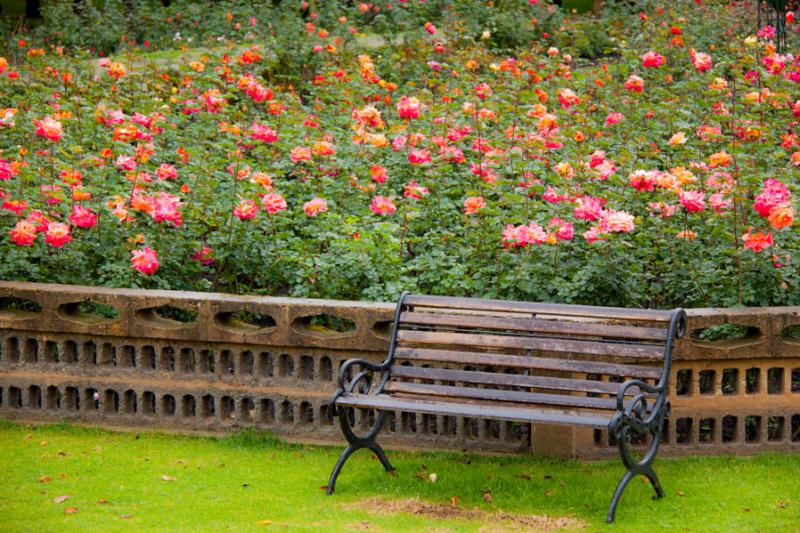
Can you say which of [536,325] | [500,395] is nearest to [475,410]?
[500,395]

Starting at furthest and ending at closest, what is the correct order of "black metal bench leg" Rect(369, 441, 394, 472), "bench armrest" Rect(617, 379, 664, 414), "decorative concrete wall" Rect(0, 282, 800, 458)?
"decorative concrete wall" Rect(0, 282, 800, 458)
"black metal bench leg" Rect(369, 441, 394, 472)
"bench armrest" Rect(617, 379, 664, 414)

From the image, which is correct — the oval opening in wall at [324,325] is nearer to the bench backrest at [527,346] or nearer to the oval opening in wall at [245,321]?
the oval opening in wall at [245,321]

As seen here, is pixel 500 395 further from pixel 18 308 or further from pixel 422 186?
pixel 18 308

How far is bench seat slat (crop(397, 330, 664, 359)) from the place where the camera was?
521 cm

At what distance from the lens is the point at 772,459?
5586mm

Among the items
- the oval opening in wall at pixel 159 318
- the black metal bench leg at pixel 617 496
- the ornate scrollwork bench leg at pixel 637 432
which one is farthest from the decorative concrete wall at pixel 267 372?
the black metal bench leg at pixel 617 496

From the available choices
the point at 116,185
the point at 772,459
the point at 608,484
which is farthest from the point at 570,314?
the point at 116,185

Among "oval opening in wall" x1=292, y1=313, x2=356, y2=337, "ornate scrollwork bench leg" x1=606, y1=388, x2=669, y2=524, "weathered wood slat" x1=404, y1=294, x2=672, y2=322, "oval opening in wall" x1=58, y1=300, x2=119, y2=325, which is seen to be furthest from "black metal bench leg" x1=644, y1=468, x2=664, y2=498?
"oval opening in wall" x1=58, y1=300, x2=119, y2=325

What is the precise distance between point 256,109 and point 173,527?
5.26 metres

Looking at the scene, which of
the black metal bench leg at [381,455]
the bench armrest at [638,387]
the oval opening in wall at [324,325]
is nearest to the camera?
the bench armrest at [638,387]

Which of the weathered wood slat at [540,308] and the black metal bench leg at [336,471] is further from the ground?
the weathered wood slat at [540,308]

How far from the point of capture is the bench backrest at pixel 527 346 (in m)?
5.24

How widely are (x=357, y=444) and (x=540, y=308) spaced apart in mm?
985

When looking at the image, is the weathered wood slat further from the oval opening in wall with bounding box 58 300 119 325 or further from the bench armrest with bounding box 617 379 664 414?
the oval opening in wall with bounding box 58 300 119 325
